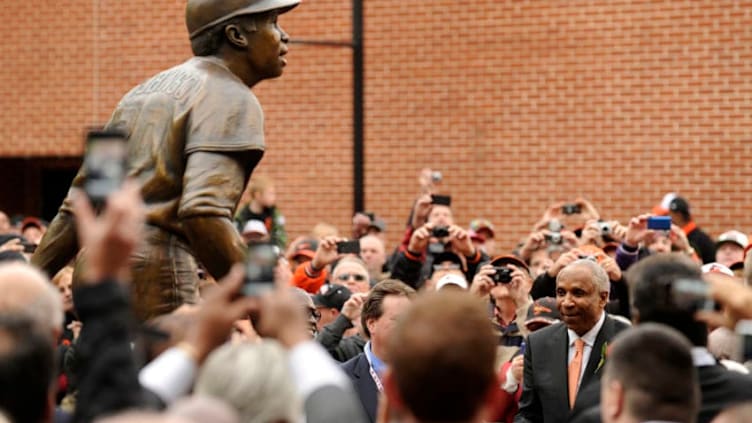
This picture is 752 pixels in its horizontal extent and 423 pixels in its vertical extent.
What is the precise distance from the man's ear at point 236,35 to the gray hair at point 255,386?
2.88 meters

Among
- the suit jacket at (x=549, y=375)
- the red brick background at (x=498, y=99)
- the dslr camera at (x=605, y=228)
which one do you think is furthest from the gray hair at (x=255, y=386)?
the red brick background at (x=498, y=99)

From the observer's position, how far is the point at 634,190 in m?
15.0

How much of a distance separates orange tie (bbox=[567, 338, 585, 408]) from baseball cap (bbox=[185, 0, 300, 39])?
2.51 m

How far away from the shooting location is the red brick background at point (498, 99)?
14727 mm

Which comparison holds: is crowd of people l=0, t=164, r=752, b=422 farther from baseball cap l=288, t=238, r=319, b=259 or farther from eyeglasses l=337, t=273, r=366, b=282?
baseball cap l=288, t=238, r=319, b=259

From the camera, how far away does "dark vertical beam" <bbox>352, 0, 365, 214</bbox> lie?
15.9 m

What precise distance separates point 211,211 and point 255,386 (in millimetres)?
2316

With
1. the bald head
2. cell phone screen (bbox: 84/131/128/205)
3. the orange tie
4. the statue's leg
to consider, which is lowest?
the orange tie

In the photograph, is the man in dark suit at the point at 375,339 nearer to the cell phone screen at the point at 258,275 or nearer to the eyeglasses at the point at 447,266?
the eyeglasses at the point at 447,266

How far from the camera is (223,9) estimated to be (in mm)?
5711

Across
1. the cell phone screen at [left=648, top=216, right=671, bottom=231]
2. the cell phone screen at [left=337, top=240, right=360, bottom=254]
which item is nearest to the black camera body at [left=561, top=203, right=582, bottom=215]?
the cell phone screen at [left=337, top=240, right=360, bottom=254]

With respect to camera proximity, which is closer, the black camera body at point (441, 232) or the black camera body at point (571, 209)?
the black camera body at point (441, 232)

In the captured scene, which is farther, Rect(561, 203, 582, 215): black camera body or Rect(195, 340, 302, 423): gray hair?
Rect(561, 203, 582, 215): black camera body

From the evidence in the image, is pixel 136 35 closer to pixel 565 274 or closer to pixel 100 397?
pixel 565 274
